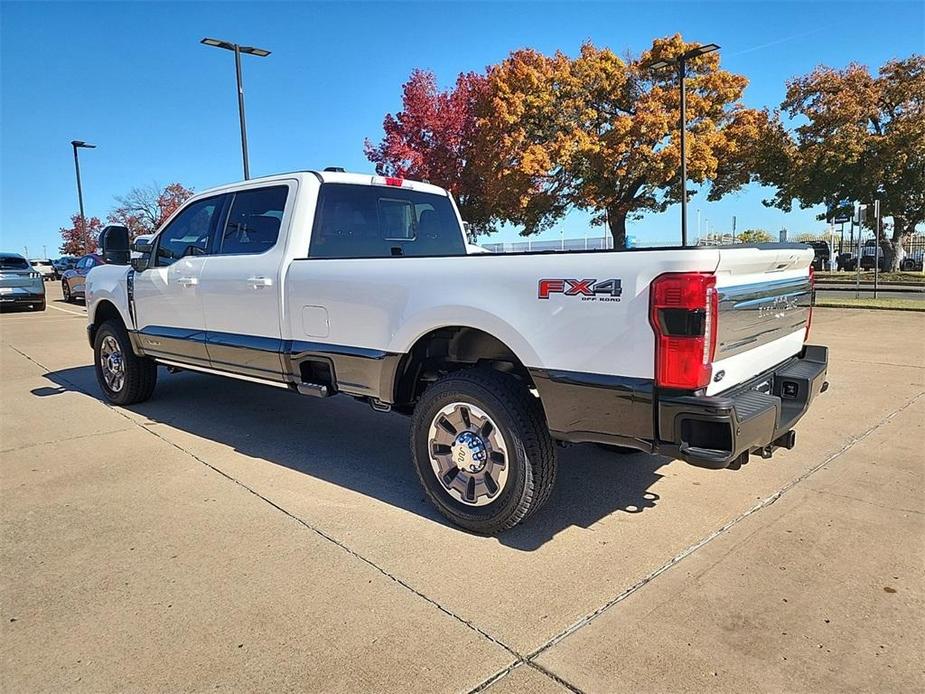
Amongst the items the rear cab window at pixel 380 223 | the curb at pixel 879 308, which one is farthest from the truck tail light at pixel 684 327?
the curb at pixel 879 308

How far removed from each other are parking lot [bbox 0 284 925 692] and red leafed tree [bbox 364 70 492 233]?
22.0m

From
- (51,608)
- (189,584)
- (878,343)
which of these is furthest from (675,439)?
(878,343)

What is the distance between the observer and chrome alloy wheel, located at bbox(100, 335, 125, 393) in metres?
6.56

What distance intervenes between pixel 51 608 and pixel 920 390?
7183 millimetres

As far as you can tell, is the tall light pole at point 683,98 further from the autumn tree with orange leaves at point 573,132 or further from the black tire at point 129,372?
the black tire at point 129,372

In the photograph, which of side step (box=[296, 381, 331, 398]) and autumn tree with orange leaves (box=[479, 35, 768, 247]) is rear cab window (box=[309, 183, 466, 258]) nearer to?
side step (box=[296, 381, 331, 398])

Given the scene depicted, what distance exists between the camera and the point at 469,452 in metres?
3.48

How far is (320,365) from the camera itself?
437 cm

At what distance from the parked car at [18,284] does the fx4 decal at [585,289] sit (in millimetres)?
20134

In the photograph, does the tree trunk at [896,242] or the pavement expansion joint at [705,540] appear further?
the tree trunk at [896,242]

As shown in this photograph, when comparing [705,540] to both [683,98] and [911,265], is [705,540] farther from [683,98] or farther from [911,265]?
[911,265]

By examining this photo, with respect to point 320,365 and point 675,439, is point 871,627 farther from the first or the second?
point 320,365

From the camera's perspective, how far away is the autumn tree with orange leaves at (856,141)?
87.6 ft

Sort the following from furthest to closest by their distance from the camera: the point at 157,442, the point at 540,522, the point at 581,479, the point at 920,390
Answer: the point at 920,390
the point at 157,442
the point at 581,479
the point at 540,522
